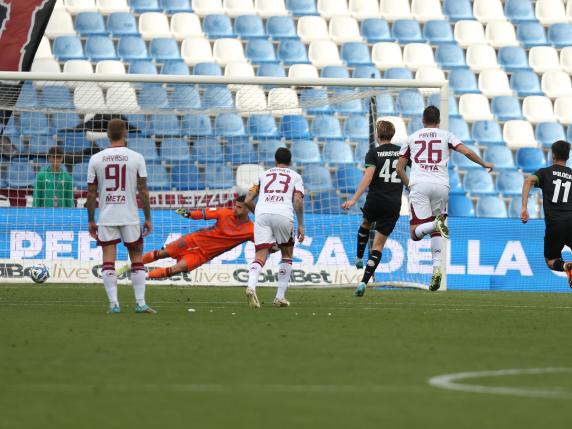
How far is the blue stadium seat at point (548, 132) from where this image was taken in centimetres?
2495

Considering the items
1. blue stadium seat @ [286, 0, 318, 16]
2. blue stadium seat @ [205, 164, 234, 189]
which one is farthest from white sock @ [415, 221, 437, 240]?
blue stadium seat @ [286, 0, 318, 16]

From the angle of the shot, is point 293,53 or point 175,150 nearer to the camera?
point 175,150

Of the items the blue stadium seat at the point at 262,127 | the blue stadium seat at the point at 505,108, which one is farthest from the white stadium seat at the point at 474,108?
the blue stadium seat at the point at 262,127

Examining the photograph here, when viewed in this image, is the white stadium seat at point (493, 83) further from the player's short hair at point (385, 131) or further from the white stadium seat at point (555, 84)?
the player's short hair at point (385, 131)

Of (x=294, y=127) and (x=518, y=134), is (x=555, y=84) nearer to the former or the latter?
(x=518, y=134)

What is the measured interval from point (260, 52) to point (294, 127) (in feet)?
14.1

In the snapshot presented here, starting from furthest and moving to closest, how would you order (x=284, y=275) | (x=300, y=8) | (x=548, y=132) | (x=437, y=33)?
(x=437, y=33) → (x=300, y=8) → (x=548, y=132) → (x=284, y=275)

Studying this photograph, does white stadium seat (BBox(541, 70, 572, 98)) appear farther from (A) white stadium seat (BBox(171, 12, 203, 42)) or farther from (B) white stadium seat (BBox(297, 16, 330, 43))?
(A) white stadium seat (BBox(171, 12, 203, 42))

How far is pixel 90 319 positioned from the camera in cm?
1010

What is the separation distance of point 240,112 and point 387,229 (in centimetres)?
554

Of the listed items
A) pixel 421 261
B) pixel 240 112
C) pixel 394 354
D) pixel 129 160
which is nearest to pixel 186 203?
pixel 240 112

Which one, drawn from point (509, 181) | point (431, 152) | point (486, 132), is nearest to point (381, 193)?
point (431, 152)

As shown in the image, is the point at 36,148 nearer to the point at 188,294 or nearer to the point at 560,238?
the point at 188,294

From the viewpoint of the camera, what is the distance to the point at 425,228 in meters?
13.7
